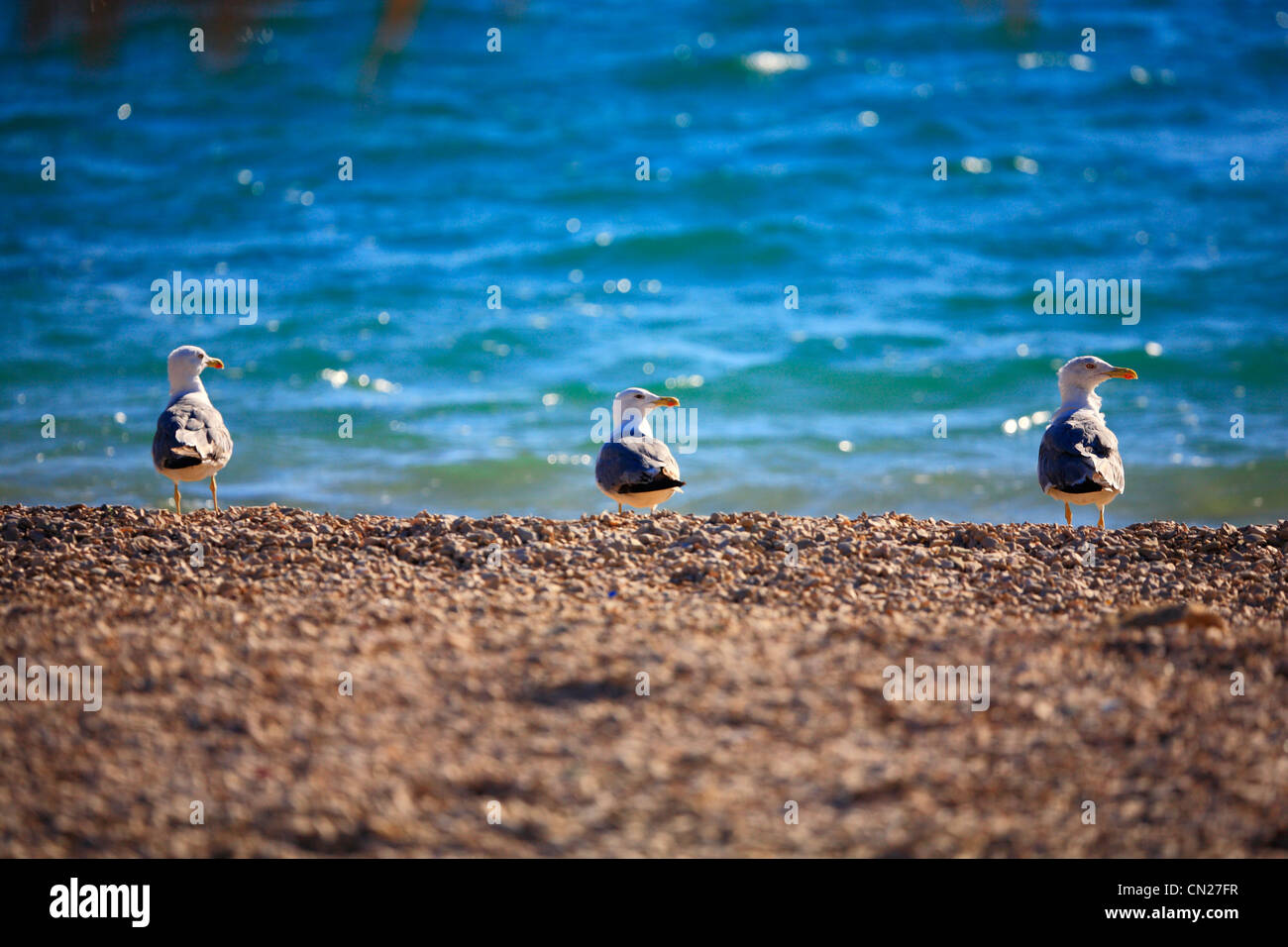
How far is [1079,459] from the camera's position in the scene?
7.31 metres

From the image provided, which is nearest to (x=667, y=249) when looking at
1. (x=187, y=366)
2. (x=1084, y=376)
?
(x=1084, y=376)

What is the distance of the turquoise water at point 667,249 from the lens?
1134 cm

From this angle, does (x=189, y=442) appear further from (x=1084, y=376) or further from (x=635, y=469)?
(x=1084, y=376)

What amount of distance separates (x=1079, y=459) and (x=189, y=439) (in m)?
5.96

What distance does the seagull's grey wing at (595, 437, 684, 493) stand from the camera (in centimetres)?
737

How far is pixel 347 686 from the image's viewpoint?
436 centimetres

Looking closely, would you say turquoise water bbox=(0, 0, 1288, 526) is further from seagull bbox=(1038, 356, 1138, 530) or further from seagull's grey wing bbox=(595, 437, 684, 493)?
seagull's grey wing bbox=(595, 437, 684, 493)

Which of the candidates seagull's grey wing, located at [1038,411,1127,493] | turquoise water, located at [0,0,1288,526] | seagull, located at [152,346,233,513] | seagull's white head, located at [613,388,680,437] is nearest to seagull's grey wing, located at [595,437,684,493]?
seagull's white head, located at [613,388,680,437]

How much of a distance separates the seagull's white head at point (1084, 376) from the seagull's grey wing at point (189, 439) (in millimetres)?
6128

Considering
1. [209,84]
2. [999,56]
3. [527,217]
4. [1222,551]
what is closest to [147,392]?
[527,217]

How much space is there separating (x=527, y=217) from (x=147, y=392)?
656 centimetres

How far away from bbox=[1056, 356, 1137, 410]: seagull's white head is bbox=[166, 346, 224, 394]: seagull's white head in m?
6.41

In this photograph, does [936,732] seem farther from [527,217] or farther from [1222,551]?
[527,217]

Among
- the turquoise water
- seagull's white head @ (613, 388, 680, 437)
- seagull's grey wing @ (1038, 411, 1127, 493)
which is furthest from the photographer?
the turquoise water
